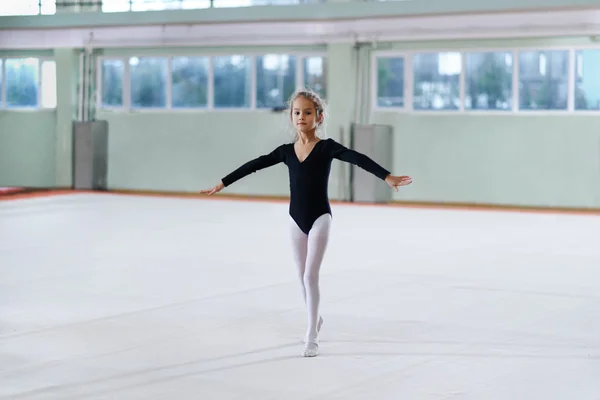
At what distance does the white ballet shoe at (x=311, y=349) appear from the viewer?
571 cm

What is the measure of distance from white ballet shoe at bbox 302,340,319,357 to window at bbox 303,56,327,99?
14622 mm

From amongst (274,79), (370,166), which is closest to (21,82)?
(274,79)

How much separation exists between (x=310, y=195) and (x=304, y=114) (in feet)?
1.48

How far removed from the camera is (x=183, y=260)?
10375mm

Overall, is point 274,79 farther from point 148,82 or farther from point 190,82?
point 148,82

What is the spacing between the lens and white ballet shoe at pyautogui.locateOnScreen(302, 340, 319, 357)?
571 cm

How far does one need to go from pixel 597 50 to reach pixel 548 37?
0.87 metres

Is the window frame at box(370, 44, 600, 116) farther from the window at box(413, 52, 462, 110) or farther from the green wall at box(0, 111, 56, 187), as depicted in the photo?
the green wall at box(0, 111, 56, 187)

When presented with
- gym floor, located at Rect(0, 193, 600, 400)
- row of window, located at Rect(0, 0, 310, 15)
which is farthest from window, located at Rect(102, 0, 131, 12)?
gym floor, located at Rect(0, 193, 600, 400)

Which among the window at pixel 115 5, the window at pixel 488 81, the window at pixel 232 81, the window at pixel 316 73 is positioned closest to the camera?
the window at pixel 488 81

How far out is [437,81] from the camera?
1942cm

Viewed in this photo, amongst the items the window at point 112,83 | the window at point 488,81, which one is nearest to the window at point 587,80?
the window at point 488,81

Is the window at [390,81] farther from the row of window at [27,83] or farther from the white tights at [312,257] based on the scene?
the white tights at [312,257]

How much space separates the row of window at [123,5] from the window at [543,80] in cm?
441
